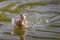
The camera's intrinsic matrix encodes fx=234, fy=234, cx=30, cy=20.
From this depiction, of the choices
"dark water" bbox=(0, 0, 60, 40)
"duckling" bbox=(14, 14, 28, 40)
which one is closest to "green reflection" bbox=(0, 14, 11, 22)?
"dark water" bbox=(0, 0, 60, 40)

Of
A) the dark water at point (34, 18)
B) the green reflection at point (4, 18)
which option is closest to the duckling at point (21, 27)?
the dark water at point (34, 18)

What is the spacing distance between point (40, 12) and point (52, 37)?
1.16 feet

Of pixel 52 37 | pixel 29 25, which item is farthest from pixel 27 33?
pixel 52 37

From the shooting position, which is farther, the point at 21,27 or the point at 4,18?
the point at 4,18

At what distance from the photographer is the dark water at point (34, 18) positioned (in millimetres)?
2721

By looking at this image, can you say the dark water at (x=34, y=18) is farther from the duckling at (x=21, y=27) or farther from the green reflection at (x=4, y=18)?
the duckling at (x=21, y=27)

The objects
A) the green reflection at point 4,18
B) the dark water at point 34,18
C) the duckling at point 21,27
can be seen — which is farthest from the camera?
the green reflection at point 4,18

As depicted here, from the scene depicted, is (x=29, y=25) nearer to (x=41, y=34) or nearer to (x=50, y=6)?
(x=41, y=34)

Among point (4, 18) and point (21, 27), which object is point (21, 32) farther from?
point (4, 18)

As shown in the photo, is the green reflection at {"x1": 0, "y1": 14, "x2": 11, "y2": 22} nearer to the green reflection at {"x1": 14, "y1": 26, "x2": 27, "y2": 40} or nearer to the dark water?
the dark water

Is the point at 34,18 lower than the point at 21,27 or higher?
higher

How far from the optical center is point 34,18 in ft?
9.29

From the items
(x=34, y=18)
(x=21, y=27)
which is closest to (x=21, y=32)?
(x=21, y=27)

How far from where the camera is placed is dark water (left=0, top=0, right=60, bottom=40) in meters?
2.72
